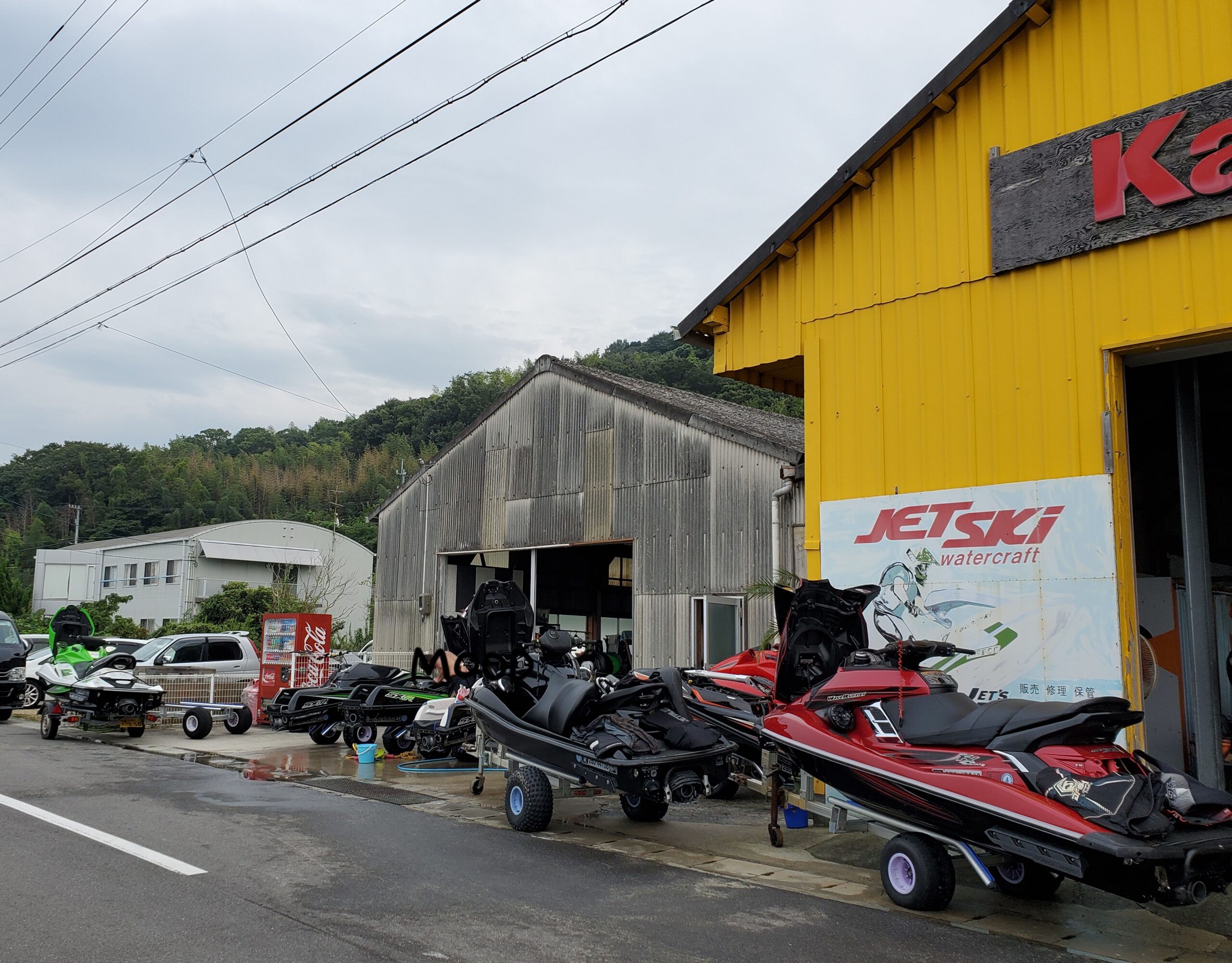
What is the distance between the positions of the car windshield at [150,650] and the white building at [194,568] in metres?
19.9

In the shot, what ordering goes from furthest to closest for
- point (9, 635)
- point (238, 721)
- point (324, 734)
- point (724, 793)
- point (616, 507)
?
point (9, 635) < point (616, 507) < point (238, 721) < point (324, 734) < point (724, 793)

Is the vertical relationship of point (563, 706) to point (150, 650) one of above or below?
above

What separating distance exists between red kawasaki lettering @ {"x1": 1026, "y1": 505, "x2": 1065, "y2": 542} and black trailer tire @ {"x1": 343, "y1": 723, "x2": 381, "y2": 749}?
29.1ft

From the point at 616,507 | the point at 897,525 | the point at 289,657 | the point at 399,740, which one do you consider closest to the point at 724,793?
the point at 897,525

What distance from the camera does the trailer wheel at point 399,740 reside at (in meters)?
12.4

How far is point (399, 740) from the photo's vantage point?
487 inches

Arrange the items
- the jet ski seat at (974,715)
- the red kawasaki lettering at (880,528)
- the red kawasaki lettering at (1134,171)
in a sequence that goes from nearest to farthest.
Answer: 1. the jet ski seat at (974,715)
2. the red kawasaki lettering at (1134,171)
3. the red kawasaki lettering at (880,528)

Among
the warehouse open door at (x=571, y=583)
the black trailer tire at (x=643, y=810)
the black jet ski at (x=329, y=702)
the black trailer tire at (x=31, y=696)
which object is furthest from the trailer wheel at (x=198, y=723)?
the black trailer tire at (x=643, y=810)

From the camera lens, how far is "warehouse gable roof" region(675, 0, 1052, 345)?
8.41 metres

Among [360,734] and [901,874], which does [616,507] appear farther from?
[901,874]

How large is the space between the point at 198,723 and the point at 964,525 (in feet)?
38.8

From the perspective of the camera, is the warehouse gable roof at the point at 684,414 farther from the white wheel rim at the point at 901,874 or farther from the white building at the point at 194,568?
the white building at the point at 194,568

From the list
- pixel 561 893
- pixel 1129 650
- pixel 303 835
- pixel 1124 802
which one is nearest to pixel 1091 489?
pixel 1129 650

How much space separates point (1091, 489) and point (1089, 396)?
2.45 ft
